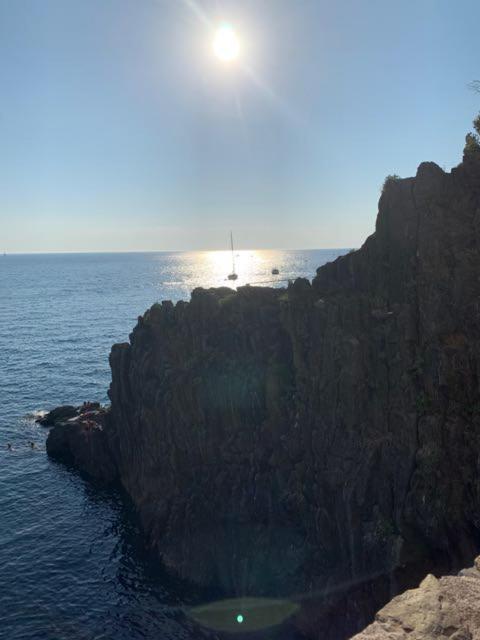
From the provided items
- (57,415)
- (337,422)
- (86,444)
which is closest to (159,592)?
(337,422)

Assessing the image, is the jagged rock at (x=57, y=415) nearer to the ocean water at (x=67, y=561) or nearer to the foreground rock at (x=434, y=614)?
the ocean water at (x=67, y=561)

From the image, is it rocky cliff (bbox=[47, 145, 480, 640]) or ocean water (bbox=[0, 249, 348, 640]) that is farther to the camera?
ocean water (bbox=[0, 249, 348, 640])

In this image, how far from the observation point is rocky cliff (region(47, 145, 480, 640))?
33.6 meters

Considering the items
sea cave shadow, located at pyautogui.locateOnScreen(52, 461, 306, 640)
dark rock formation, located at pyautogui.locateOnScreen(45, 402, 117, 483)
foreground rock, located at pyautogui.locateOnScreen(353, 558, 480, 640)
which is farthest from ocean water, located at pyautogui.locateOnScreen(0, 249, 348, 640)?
foreground rock, located at pyautogui.locateOnScreen(353, 558, 480, 640)

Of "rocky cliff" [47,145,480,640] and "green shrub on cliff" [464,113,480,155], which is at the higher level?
"green shrub on cliff" [464,113,480,155]

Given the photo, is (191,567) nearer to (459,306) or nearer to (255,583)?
(255,583)

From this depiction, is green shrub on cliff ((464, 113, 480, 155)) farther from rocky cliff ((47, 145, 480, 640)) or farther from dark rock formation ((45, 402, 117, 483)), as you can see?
dark rock formation ((45, 402, 117, 483))

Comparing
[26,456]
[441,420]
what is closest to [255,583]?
[441,420]

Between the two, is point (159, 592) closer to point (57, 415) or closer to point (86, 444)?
point (86, 444)

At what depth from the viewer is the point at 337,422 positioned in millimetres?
38969

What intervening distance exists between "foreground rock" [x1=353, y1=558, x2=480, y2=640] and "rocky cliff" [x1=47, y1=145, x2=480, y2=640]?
18328 millimetres

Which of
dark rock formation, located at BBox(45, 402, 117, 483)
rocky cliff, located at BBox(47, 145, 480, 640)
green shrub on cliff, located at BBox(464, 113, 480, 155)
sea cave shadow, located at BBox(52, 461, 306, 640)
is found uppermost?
green shrub on cliff, located at BBox(464, 113, 480, 155)

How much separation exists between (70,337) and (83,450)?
79.8 m

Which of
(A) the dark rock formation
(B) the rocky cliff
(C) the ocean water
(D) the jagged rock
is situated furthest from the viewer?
(D) the jagged rock
